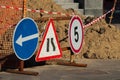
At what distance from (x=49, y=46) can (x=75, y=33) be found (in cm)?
129

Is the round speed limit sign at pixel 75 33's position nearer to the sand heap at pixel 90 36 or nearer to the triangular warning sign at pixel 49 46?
the triangular warning sign at pixel 49 46

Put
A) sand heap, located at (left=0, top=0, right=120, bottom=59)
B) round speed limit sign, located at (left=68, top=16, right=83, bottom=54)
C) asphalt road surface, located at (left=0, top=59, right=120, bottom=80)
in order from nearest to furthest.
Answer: asphalt road surface, located at (left=0, top=59, right=120, bottom=80), round speed limit sign, located at (left=68, top=16, right=83, bottom=54), sand heap, located at (left=0, top=0, right=120, bottom=59)

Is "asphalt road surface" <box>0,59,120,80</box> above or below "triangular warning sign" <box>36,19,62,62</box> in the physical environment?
below

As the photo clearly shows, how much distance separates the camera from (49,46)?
10664mm

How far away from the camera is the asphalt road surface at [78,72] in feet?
34.9

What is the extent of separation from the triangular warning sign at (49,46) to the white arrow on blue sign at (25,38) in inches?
6.9

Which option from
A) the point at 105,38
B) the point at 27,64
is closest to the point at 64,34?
the point at 105,38

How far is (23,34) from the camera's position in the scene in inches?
A: 406

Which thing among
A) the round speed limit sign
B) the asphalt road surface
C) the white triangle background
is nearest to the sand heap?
the asphalt road surface

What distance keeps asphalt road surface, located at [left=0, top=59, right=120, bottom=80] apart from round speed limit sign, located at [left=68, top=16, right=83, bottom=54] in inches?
21.9

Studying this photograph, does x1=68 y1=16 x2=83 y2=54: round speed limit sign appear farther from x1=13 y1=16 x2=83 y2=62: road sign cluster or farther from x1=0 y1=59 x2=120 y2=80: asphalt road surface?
x1=13 y1=16 x2=83 y2=62: road sign cluster

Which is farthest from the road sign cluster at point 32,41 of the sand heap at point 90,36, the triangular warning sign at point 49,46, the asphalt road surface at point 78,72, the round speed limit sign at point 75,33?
the sand heap at point 90,36

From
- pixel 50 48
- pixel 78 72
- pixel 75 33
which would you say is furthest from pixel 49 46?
pixel 75 33

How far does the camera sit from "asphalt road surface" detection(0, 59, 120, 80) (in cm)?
1062
